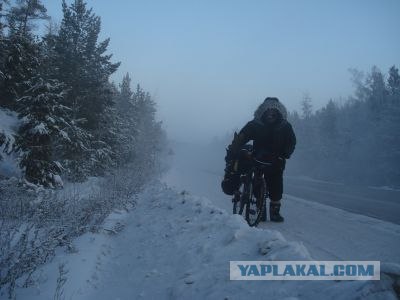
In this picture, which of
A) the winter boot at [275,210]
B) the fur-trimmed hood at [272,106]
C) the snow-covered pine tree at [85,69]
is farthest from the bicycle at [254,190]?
the snow-covered pine tree at [85,69]

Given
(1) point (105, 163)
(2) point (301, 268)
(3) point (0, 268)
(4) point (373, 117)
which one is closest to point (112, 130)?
(1) point (105, 163)

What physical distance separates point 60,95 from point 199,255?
943 centimetres

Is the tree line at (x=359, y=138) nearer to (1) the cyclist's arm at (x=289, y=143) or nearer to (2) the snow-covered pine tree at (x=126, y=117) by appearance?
(2) the snow-covered pine tree at (x=126, y=117)

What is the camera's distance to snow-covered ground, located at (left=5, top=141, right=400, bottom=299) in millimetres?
2819

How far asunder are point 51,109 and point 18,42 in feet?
9.24

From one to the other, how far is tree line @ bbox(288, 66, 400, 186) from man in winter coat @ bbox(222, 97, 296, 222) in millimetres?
34806

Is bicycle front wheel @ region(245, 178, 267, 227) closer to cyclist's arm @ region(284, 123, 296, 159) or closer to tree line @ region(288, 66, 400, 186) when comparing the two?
cyclist's arm @ region(284, 123, 296, 159)

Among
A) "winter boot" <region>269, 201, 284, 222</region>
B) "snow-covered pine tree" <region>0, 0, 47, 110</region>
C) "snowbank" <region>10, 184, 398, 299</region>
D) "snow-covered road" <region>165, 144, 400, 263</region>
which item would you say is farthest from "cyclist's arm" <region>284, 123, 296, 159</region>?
"snow-covered pine tree" <region>0, 0, 47, 110</region>

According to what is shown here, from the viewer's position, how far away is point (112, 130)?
2272 centimetres

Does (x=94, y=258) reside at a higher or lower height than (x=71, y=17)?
lower

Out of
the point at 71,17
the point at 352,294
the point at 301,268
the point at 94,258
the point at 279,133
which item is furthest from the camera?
the point at 71,17

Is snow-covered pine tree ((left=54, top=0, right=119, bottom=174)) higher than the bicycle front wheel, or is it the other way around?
snow-covered pine tree ((left=54, top=0, right=119, bottom=174))

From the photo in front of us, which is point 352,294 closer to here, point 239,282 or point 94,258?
point 239,282

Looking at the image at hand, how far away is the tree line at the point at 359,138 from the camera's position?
38938 mm
